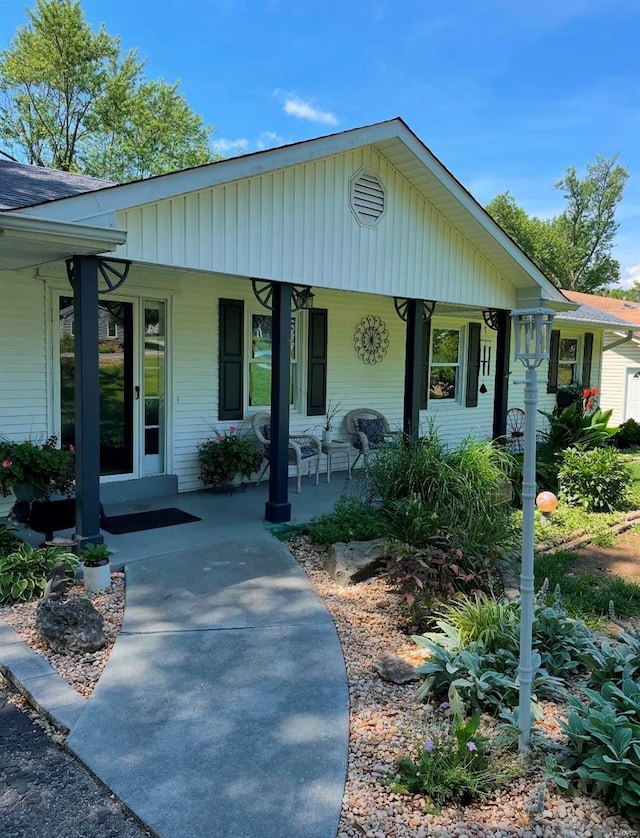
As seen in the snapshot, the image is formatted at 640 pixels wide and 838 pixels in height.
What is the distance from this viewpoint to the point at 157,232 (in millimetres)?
5066

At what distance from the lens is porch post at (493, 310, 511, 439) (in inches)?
354

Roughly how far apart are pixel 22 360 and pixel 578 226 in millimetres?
38051

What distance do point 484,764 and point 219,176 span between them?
4530mm

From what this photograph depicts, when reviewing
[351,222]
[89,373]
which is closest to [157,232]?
[89,373]

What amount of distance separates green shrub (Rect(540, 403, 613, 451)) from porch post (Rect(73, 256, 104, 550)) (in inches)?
248

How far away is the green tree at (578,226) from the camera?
36.6 meters

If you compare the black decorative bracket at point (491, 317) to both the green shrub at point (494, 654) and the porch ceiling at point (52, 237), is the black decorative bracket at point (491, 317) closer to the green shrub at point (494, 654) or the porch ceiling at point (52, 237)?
the green shrub at point (494, 654)

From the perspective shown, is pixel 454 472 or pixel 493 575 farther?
pixel 454 472

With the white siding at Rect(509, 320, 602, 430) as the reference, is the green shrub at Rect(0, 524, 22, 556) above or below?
below

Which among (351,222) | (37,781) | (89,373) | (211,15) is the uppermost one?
(211,15)

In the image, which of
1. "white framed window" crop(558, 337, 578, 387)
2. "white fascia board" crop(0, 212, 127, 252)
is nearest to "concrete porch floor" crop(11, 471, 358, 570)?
"white fascia board" crop(0, 212, 127, 252)

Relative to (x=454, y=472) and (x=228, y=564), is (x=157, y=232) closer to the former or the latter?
(x=228, y=564)

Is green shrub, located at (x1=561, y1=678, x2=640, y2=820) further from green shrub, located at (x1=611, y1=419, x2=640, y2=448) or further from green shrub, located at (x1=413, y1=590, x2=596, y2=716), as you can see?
green shrub, located at (x1=611, y1=419, x2=640, y2=448)

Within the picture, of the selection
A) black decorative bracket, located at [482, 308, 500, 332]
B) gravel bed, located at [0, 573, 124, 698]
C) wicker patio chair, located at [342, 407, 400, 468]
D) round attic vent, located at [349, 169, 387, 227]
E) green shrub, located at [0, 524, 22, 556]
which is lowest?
gravel bed, located at [0, 573, 124, 698]
